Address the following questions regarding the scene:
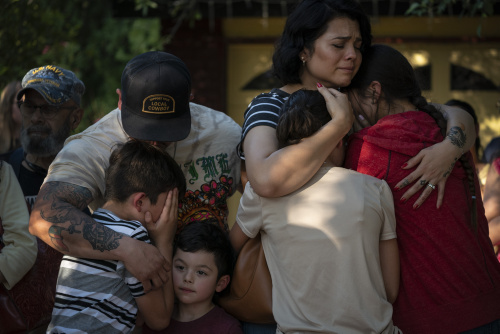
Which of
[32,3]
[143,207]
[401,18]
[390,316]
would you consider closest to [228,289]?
[143,207]

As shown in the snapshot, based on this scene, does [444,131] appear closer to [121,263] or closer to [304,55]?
[304,55]

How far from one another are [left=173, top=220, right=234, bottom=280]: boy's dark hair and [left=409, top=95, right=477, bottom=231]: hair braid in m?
1.13

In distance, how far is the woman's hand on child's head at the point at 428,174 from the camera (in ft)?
9.22

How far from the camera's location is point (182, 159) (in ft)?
11.3

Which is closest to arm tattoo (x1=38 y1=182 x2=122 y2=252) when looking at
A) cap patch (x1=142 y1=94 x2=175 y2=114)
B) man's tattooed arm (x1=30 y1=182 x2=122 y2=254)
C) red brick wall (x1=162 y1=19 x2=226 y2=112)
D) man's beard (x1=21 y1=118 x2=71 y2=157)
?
man's tattooed arm (x1=30 y1=182 x2=122 y2=254)

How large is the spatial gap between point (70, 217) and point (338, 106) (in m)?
1.31

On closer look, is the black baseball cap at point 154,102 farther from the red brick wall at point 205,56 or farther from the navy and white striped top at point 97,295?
the red brick wall at point 205,56

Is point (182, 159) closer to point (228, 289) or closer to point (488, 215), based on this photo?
point (228, 289)

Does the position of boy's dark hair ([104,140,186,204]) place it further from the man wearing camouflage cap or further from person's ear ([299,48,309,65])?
the man wearing camouflage cap

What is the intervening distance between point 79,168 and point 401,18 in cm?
633

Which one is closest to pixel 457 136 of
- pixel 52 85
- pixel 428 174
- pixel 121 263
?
pixel 428 174

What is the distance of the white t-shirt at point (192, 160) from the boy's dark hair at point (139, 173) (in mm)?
156

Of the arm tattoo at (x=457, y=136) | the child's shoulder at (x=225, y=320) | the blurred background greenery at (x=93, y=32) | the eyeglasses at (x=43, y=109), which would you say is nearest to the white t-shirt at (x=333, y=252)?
the child's shoulder at (x=225, y=320)

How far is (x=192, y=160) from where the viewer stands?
3.45 metres
